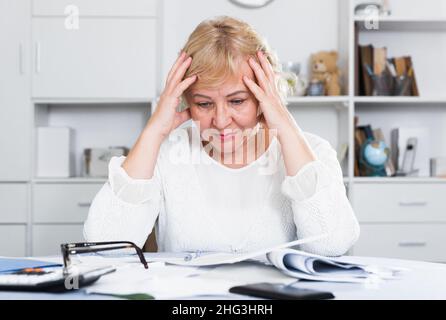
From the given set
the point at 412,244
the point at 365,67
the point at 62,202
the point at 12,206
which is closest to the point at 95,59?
the point at 62,202

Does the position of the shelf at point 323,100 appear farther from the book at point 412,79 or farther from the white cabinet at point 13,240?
the white cabinet at point 13,240

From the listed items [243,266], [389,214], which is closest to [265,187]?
[243,266]

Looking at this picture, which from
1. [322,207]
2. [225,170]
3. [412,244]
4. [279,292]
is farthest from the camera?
[412,244]

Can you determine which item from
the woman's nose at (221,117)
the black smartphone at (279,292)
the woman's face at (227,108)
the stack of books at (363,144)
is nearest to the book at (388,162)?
the stack of books at (363,144)

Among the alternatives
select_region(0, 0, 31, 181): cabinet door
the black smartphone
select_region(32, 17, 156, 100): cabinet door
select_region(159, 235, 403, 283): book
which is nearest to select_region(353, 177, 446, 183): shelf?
select_region(32, 17, 156, 100): cabinet door

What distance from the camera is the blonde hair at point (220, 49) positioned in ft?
4.64

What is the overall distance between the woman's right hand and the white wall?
184 cm

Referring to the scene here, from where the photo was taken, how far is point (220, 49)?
144cm

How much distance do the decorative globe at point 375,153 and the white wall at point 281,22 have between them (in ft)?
2.01

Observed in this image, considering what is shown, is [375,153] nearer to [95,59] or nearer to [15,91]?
[95,59]

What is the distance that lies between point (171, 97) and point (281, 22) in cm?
197

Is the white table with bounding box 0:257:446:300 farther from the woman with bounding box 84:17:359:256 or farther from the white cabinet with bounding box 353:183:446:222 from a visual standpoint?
the white cabinet with bounding box 353:183:446:222

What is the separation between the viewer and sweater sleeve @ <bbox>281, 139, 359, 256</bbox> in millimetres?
1266
